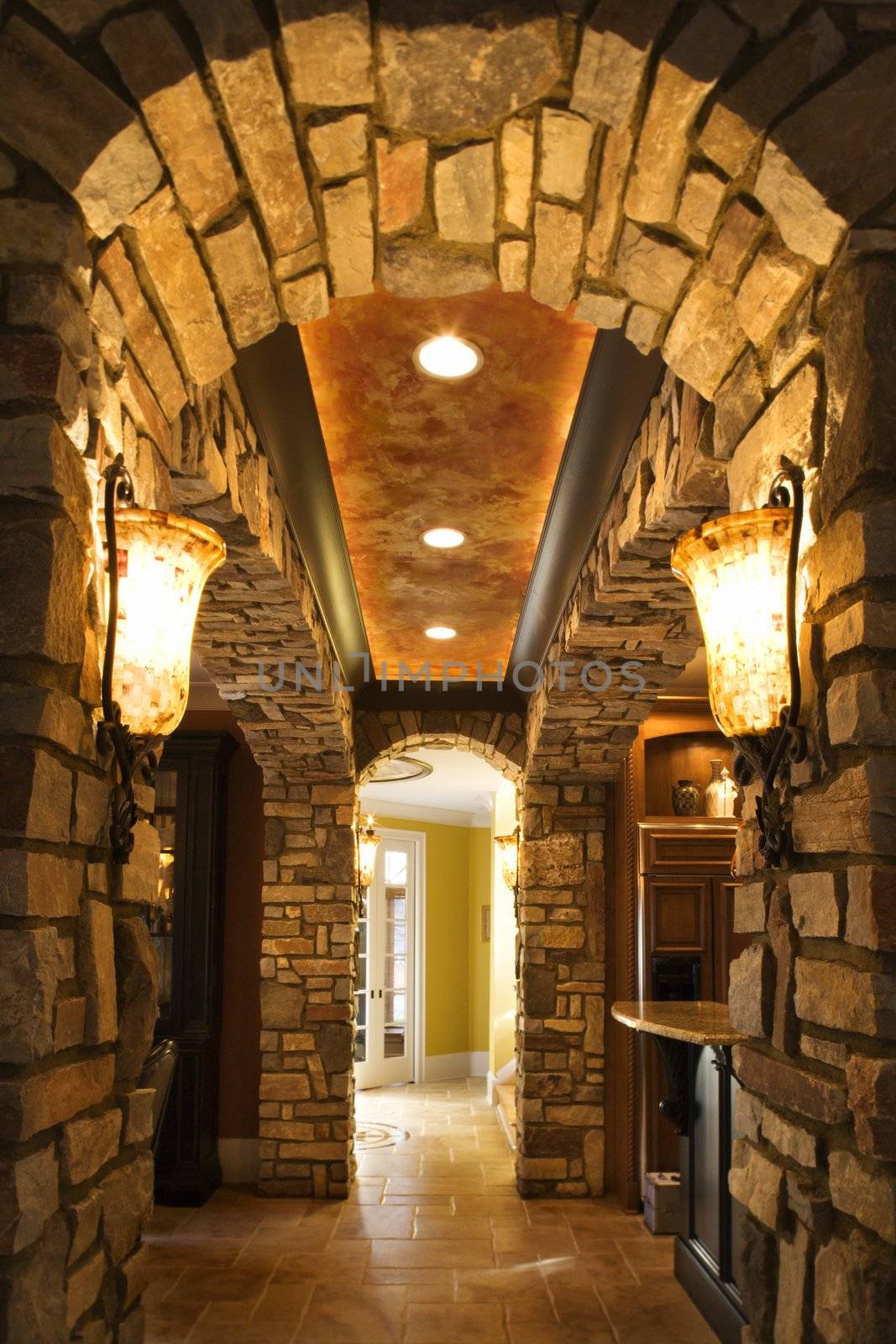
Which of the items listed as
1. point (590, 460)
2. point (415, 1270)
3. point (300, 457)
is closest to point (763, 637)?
point (590, 460)

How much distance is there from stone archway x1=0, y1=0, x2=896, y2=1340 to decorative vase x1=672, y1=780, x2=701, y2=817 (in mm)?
4266

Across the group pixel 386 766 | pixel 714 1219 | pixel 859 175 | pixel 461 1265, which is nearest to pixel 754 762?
pixel 859 175

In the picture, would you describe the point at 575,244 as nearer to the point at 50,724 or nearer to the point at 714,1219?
the point at 50,724

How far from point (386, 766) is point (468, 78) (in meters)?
7.44

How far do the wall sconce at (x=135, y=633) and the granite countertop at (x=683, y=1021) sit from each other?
5.69 feet

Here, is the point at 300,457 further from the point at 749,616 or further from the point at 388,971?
the point at 388,971

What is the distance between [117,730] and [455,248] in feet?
3.47

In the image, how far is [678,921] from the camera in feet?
18.8

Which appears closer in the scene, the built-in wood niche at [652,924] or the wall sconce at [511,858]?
the built-in wood niche at [652,924]

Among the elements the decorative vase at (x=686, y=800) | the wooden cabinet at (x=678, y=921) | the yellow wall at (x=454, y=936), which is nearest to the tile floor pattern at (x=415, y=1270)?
the wooden cabinet at (x=678, y=921)

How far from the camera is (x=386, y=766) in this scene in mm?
8805

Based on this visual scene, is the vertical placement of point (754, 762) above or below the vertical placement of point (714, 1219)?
above

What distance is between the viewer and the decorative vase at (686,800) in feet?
19.7

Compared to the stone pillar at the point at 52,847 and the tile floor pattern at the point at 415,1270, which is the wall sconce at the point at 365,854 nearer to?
the tile floor pattern at the point at 415,1270
